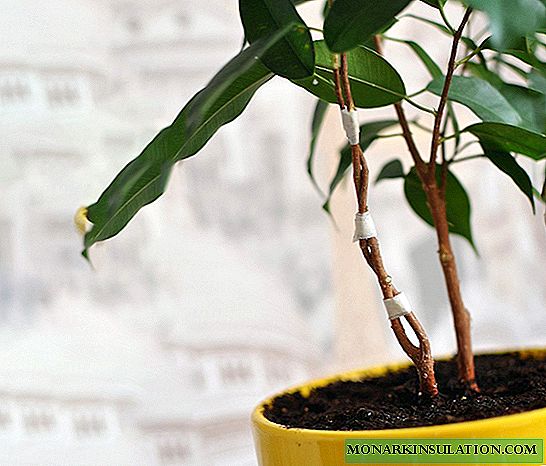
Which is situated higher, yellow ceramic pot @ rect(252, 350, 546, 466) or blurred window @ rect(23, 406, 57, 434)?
yellow ceramic pot @ rect(252, 350, 546, 466)

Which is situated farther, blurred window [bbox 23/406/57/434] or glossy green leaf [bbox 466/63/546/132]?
blurred window [bbox 23/406/57/434]

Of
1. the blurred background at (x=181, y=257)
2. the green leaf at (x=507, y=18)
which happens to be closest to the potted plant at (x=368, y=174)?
the green leaf at (x=507, y=18)

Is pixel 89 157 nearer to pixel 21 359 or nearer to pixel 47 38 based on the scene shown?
pixel 47 38

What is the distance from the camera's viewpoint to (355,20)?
1.69 feet

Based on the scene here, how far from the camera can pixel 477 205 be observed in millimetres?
1427

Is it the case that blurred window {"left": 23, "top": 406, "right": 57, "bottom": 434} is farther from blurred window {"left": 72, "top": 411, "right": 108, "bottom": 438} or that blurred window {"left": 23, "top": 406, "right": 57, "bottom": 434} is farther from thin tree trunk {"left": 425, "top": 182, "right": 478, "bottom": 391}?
thin tree trunk {"left": 425, "top": 182, "right": 478, "bottom": 391}

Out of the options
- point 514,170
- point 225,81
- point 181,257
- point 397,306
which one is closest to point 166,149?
point 225,81

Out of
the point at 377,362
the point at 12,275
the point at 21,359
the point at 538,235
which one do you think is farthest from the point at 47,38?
the point at 538,235

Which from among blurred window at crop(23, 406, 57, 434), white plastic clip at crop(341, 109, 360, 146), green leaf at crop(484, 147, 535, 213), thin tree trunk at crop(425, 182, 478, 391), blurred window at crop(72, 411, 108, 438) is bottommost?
blurred window at crop(72, 411, 108, 438)

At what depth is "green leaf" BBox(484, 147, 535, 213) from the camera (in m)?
0.70

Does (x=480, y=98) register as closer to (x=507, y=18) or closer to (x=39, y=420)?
(x=507, y=18)

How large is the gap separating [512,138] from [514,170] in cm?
6

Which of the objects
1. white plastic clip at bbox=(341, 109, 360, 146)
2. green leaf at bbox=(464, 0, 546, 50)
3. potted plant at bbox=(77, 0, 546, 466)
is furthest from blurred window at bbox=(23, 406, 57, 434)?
green leaf at bbox=(464, 0, 546, 50)

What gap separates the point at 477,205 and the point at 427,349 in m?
0.83
